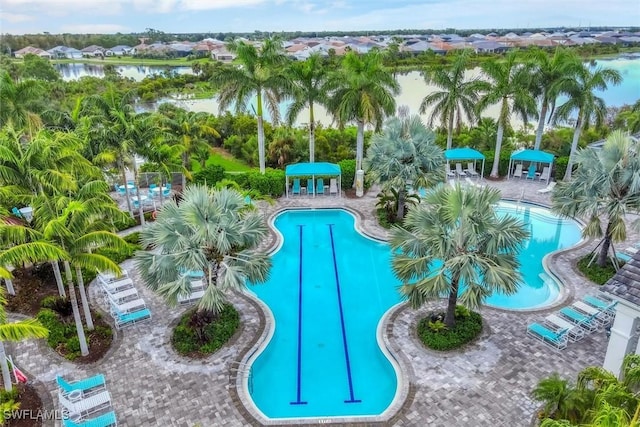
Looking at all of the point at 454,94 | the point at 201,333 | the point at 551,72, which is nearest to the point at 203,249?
the point at 201,333

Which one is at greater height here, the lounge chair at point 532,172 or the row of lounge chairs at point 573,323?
the lounge chair at point 532,172

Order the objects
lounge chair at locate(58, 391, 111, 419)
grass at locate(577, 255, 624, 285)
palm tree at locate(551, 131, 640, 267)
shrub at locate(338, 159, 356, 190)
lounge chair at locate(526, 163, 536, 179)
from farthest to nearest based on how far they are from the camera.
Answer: lounge chair at locate(526, 163, 536, 179)
shrub at locate(338, 159, 356, 190)
grass at locate(577, 255, 624, 285)
palm tree at locate(551, 131, 640, 267)
lounge chair at locate(58, 391, 111, 419)

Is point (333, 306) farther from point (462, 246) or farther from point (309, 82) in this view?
point (309, 82)

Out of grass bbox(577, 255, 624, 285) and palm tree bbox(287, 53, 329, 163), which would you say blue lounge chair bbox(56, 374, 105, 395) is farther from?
palm tree bbox(287, 53, 329, 163)

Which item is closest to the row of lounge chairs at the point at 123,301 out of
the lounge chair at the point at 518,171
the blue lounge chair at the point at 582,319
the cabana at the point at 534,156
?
the blue lounge chair at the point at 582,319

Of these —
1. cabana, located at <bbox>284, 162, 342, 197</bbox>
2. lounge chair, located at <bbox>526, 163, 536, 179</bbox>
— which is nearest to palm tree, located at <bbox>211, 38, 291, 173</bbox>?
cabana, located at <bbox>284, 162, 342, 197</bbox>

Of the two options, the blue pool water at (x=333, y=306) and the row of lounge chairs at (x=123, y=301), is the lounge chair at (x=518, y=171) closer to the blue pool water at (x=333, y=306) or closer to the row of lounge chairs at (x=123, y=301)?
the blue pool water at (x=333, y=306)
